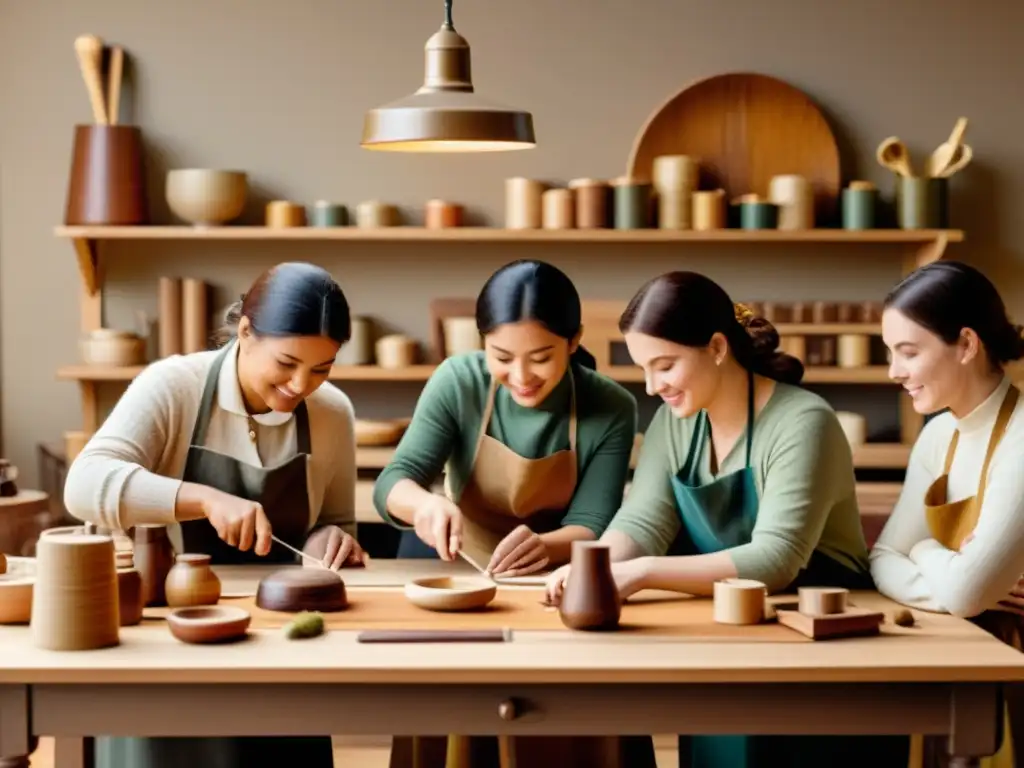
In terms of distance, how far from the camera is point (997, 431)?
258 centimetres

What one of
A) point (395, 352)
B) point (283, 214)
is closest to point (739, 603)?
point (395, 352)

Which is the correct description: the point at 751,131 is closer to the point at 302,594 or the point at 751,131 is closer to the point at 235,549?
the point at 235,549

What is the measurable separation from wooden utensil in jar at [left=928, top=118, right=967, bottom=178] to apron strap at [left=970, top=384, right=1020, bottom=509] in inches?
99.7

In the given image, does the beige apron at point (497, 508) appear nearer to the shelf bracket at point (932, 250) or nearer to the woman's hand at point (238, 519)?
the woman's hand at point (238, 519)

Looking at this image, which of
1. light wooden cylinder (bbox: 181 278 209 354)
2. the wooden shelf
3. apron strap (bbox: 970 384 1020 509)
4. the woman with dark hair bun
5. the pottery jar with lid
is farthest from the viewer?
light wooden cylinder (bbox: 181 278 209 354)

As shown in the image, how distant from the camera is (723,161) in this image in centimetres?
516

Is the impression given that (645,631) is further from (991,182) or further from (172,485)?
(991,182)

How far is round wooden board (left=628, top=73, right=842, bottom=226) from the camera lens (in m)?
5.09

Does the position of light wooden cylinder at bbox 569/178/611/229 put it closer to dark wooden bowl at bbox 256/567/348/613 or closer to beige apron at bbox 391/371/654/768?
beige apron at bbox 391/371/654/768

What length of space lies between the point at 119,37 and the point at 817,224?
2698 millimetres

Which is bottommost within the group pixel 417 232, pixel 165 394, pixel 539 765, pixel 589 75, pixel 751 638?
pixel 539 765

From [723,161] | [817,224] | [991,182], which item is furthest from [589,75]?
[991,182]

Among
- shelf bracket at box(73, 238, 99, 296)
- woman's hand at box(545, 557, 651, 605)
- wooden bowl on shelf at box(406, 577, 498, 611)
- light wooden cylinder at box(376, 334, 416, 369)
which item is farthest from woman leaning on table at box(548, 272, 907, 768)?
shelf bracket at box(73, 238, 99, 296)

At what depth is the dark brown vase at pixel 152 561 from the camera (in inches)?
98.2
